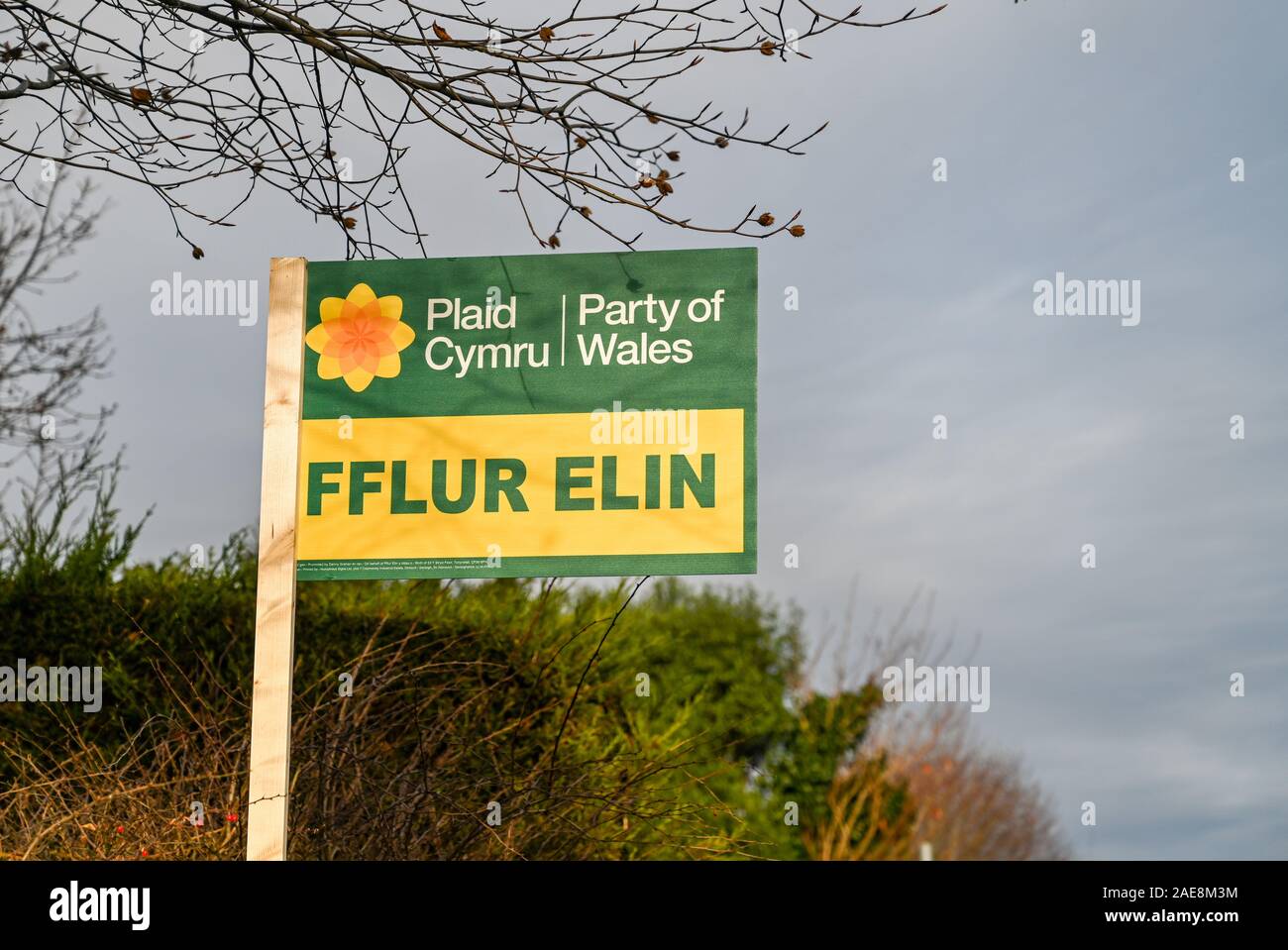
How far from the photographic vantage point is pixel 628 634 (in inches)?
339

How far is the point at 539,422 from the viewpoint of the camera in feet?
13.1

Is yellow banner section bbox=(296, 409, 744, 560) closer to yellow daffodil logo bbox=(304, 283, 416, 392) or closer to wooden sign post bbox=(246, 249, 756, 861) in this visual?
Result: wooden sign post bbox=(246, 249, 756, 861)

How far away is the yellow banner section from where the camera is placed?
154 inches

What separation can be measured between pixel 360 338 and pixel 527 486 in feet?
2.38

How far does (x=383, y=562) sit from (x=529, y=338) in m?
0.81

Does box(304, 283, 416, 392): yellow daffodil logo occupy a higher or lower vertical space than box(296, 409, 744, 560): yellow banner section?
higher

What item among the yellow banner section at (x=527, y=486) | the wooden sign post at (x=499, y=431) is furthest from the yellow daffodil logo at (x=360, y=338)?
the yellow banner section at (x=527, y=486)

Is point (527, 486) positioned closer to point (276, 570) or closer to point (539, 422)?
point (539, 422)

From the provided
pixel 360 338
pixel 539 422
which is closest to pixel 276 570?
pixel 360 338

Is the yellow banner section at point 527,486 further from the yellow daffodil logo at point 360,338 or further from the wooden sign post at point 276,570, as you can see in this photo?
the yellow daffodil logo at point 360,338


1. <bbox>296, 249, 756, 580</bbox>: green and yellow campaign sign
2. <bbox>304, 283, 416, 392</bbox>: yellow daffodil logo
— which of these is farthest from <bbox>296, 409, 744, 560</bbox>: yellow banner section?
<bbox>304, 283, 416, 392</bbox>: yellow daffodil logo
